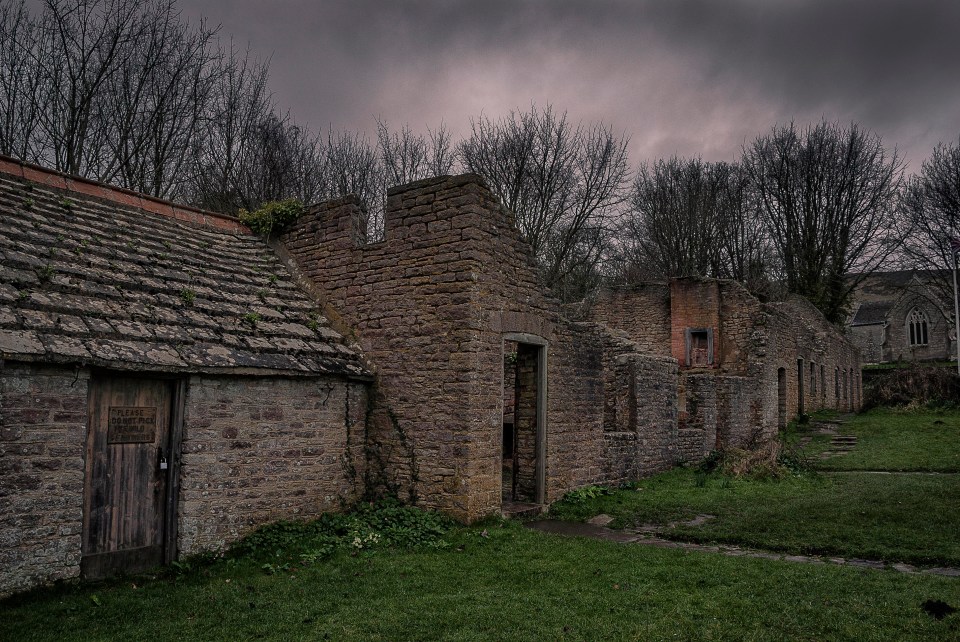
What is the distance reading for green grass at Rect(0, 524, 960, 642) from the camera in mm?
5090

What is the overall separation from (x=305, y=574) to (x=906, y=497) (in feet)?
30.0

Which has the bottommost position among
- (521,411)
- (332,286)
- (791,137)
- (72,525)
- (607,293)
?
(72,525)

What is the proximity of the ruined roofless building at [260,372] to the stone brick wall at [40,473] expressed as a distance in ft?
0.05

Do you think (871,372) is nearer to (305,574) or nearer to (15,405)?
(305,574)

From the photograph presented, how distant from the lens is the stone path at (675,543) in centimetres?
683

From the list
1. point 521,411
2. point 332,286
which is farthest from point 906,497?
point 332,286

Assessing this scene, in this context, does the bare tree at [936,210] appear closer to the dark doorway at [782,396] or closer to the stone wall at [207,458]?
the dark doorway at [782,396]

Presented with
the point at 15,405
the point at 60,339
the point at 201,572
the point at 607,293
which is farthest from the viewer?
→ the point at 607,293

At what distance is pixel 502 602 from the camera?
5.84 metres

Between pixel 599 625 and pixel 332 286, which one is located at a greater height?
pixel 332 286

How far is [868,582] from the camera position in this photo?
20.3 ft

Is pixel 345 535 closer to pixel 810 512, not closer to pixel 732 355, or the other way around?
pixel 810 512

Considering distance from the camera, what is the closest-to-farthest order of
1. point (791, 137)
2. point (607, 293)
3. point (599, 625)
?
point (599, 625)
point (607, 293)
point (791, 137)

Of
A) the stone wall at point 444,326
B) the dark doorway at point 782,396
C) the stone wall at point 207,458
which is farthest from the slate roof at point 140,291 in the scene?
the dark doorway at point 782,396
